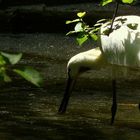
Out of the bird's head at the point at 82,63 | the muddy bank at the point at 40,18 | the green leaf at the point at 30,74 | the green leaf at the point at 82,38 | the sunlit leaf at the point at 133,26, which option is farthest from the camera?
the muddy bank at the point at 40,18

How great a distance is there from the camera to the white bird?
4.32m

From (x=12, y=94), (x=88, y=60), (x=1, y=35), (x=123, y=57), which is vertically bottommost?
(x=1, y=35)

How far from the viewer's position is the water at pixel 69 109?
14.5 ft

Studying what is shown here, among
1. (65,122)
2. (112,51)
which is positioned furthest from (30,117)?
(112,51)

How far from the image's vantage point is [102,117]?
511 cm

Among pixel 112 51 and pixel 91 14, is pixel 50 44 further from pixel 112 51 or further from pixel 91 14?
pixel 112 51

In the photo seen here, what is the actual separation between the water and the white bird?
0.21m

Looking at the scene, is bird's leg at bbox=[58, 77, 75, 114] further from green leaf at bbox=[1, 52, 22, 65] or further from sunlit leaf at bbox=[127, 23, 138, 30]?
green leaf at bbox=[1, 52, 22, 65]

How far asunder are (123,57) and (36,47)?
6236 millimetres

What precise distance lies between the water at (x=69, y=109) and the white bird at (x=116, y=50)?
209 millimetres

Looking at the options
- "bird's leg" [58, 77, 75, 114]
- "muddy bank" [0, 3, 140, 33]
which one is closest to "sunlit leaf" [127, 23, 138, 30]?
"bird's leg" [58, 77, 75, 114]

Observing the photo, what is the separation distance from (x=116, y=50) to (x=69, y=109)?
3.45ft

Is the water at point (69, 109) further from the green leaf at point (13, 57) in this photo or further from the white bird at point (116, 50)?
the green leaf at point (13, 57)

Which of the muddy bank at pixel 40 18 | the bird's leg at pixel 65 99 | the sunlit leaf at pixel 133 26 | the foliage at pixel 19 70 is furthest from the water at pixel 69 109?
the muddy bank at pixel 40 18
